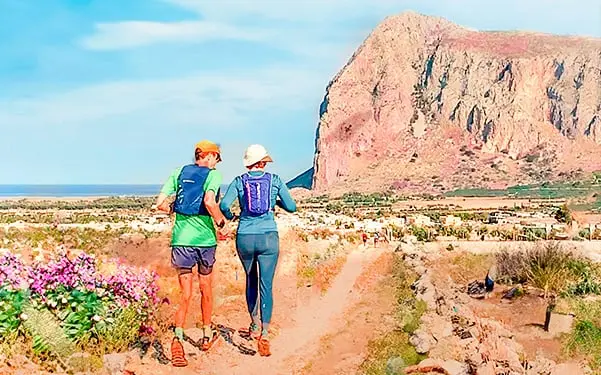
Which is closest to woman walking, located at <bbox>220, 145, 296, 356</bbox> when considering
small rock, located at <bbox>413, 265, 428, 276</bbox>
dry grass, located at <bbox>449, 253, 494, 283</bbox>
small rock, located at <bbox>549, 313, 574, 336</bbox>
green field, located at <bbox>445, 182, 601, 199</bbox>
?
small rock, located at <bbox>549, 313, 574, 336</bbox>

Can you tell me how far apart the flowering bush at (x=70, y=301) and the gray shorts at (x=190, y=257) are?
57 cm

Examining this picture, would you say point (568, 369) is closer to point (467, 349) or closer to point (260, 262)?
point (467, 349)

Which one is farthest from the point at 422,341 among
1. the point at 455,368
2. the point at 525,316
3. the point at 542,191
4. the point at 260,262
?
the point at 542,191

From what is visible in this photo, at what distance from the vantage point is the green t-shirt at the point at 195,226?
7227 mm

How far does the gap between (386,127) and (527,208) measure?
4685 centimetres

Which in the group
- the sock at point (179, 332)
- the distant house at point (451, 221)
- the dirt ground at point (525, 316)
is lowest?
the distant house at point (451, 221)

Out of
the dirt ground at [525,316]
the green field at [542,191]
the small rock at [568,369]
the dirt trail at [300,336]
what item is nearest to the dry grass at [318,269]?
the dirt trail at [300,336]

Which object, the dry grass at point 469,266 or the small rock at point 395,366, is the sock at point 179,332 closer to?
the small rock at point 395,366

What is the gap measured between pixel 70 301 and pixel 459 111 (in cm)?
10811

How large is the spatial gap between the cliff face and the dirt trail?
81.3 metres

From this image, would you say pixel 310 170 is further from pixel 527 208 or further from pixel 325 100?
pixel 527 208

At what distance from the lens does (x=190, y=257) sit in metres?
7.29

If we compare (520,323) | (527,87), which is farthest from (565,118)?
(520,323)

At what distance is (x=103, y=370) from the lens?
6.74 meters
